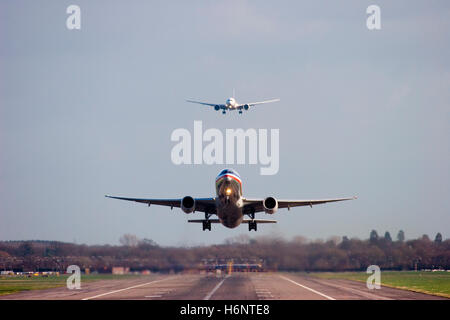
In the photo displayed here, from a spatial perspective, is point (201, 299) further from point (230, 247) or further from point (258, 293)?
point (230, 247)

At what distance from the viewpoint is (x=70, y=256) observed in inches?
2665

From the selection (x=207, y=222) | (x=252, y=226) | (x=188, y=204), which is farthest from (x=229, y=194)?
(x=252, y=226)

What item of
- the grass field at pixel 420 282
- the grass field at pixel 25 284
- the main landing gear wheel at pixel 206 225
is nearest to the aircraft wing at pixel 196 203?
the main landing gear wheel at pixel 206 225

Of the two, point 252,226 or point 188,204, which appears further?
point 252,226

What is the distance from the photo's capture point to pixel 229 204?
4853 cm

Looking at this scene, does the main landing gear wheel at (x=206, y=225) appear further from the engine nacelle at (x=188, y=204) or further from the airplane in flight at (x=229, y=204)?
the engine nacelle at (x=188, y=204)

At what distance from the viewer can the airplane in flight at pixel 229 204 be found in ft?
156

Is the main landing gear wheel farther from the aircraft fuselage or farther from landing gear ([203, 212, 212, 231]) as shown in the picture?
the aircraft fuselage

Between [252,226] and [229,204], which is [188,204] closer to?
[229,204]

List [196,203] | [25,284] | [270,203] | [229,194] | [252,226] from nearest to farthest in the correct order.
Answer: [229,194], [270,203], [196,203], [252,226], [25,284]

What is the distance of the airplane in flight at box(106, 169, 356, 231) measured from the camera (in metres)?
47.4
